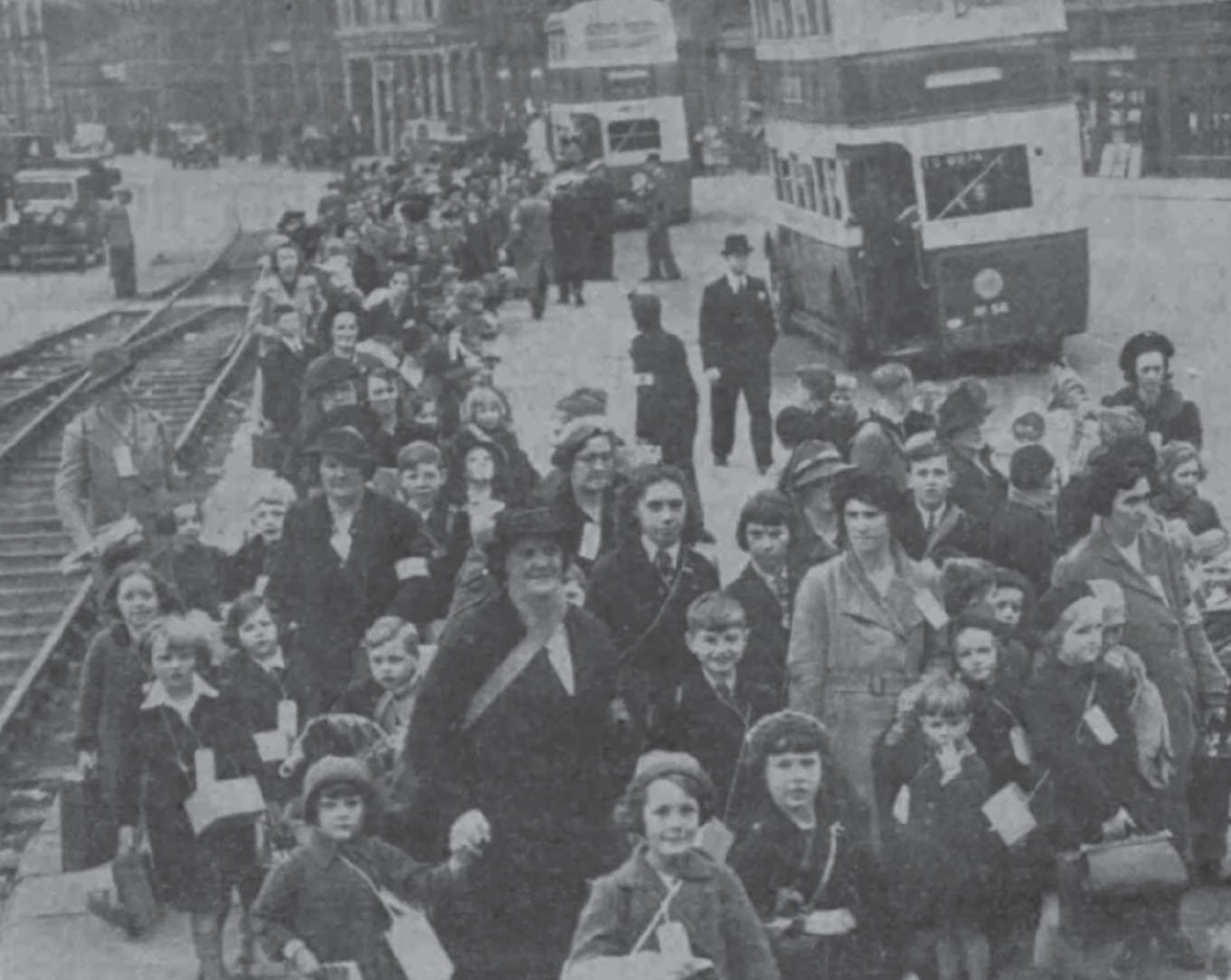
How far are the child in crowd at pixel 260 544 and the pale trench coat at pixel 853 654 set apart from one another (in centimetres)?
310

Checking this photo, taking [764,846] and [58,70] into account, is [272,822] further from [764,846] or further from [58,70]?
[58,70]

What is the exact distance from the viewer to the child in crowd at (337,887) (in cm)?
675

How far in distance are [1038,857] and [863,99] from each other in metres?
13.9

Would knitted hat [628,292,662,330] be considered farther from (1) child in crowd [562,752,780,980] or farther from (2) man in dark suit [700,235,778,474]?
(1) child in crowd [562,752,780,980]

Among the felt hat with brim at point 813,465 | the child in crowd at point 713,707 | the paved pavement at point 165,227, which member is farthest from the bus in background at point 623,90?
the child in crowd at point 713,707

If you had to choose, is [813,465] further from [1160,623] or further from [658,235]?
[658,235]

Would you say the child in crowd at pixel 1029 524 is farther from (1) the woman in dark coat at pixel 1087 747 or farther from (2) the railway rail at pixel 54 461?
(2) the railway rail at pixel 54 461

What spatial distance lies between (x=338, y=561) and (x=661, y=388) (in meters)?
6.18

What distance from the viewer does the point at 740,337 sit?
683 inches

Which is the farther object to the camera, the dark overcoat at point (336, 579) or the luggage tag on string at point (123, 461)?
the luggage tag on string at point (123, 461)

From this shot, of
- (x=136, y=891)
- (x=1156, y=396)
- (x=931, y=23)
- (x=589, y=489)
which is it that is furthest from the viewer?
(x=931, y=23)

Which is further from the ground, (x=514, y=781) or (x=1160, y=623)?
(x=514, y=781)

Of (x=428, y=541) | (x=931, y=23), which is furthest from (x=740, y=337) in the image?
(x=428, y=541)

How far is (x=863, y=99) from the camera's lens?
20.6 meters
